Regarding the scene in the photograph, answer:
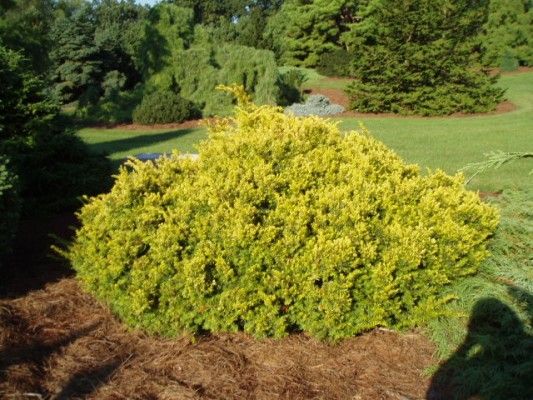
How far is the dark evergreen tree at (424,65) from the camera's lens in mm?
20438

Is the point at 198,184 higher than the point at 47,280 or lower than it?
higher

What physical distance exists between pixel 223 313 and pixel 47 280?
6.17 feet

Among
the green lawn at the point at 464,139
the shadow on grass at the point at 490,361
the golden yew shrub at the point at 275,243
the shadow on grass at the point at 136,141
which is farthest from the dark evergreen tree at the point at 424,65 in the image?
the shadow on grass at the point at 490,361

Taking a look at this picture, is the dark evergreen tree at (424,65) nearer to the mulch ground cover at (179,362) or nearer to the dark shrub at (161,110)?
the dark shrub at (161,110)

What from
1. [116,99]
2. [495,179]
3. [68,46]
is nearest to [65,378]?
[495,179]

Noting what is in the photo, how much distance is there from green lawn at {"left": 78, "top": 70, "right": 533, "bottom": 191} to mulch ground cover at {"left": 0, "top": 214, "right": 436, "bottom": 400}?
5519 mm

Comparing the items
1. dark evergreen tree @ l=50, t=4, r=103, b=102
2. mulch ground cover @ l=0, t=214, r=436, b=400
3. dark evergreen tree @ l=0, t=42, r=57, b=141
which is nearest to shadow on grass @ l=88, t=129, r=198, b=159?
dark evergreen tree @ l=0, t=42, r=57, b=141

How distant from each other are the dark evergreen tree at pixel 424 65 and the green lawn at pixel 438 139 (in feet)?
4.38

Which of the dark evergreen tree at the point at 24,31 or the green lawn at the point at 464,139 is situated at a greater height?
the dark evergreen tree at the point at 24,31

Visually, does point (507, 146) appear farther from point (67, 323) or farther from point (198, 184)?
point (67, 323)

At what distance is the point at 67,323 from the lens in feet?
13.1

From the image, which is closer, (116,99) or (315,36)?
(116,99)

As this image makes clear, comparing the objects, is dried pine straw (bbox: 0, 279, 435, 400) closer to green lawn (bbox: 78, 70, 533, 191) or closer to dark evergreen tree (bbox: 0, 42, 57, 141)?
dark evergreen tree (bbox: 0, 42, 57, 141)

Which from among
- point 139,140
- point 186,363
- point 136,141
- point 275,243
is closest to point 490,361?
point 275,243
